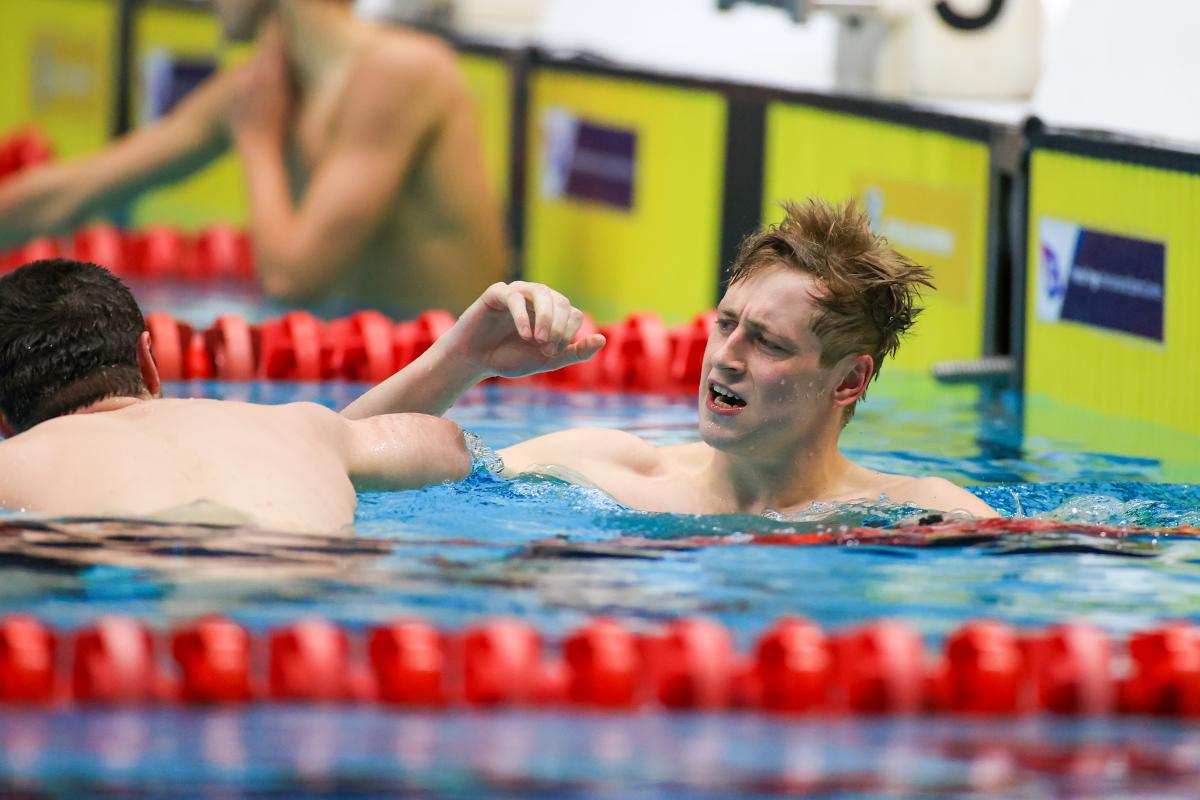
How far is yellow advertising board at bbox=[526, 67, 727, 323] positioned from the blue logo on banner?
4.97ft

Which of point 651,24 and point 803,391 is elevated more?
point 651,24

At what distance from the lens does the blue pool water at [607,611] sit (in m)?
2.45

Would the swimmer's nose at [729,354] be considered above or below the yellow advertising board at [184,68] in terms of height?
below

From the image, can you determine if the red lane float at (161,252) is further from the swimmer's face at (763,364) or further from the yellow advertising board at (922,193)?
the swimmer's face at (763,364)

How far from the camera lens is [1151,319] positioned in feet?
16.5

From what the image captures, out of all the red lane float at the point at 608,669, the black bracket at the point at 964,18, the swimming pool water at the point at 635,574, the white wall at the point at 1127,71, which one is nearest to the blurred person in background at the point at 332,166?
the black bracket at the point at 964,18

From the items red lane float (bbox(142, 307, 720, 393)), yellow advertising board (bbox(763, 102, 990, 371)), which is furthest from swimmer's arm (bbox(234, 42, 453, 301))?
yellow advertising board (bbox(763, 102, 990, 371))

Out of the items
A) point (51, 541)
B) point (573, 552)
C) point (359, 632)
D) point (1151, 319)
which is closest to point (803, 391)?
point (573, 552)

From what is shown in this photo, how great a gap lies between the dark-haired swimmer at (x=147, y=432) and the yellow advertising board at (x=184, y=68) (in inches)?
221

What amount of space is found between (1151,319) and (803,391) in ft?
5.81

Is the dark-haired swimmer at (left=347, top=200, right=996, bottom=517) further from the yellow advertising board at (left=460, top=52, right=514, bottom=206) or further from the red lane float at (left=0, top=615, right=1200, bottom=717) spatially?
the yellow advertising board at (left=460, top=52, right=514, bottom=206)

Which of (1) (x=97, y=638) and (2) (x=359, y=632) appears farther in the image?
(2) (x=359, y=632)

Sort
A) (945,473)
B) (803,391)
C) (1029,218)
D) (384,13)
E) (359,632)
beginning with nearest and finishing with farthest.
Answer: (359,632)
(803,391)
(945,473)
(1029,218)
(384,13)

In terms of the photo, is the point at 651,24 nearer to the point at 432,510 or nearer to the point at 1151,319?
the point at 1151,319
